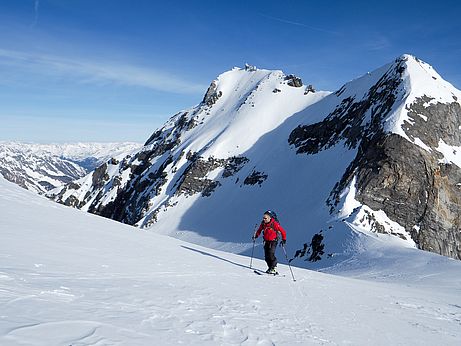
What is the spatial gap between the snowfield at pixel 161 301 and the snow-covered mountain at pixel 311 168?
19388 mm

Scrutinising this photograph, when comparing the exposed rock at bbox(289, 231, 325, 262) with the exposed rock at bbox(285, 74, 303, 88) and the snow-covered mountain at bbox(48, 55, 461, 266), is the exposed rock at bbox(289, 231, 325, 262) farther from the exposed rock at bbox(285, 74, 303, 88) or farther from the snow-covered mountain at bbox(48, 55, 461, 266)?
the exposed rock at bbox(285, 74, 303, 88)

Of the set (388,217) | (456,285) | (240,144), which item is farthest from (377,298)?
(240,144)

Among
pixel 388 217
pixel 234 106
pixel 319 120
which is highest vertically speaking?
pixel 234 106

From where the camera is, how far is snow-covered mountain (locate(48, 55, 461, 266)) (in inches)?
1496

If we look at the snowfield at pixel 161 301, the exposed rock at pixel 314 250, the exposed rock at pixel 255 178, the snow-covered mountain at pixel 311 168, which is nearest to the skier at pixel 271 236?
the snowfield at pixel 161 301

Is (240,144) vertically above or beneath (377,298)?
above

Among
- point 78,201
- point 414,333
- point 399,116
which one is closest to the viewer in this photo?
point 414,333

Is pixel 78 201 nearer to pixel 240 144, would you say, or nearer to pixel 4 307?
pixel 240 144

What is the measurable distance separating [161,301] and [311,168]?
48.9 meters

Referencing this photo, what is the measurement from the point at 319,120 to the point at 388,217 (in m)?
30.0

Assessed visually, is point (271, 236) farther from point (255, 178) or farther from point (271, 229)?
point (255, 178)

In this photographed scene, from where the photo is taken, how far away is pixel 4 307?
516cm

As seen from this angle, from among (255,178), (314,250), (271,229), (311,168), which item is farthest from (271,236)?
(255,178)

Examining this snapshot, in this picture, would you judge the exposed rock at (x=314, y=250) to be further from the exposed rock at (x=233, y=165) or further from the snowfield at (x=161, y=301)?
the exposed rock at (x=233, y=165)
